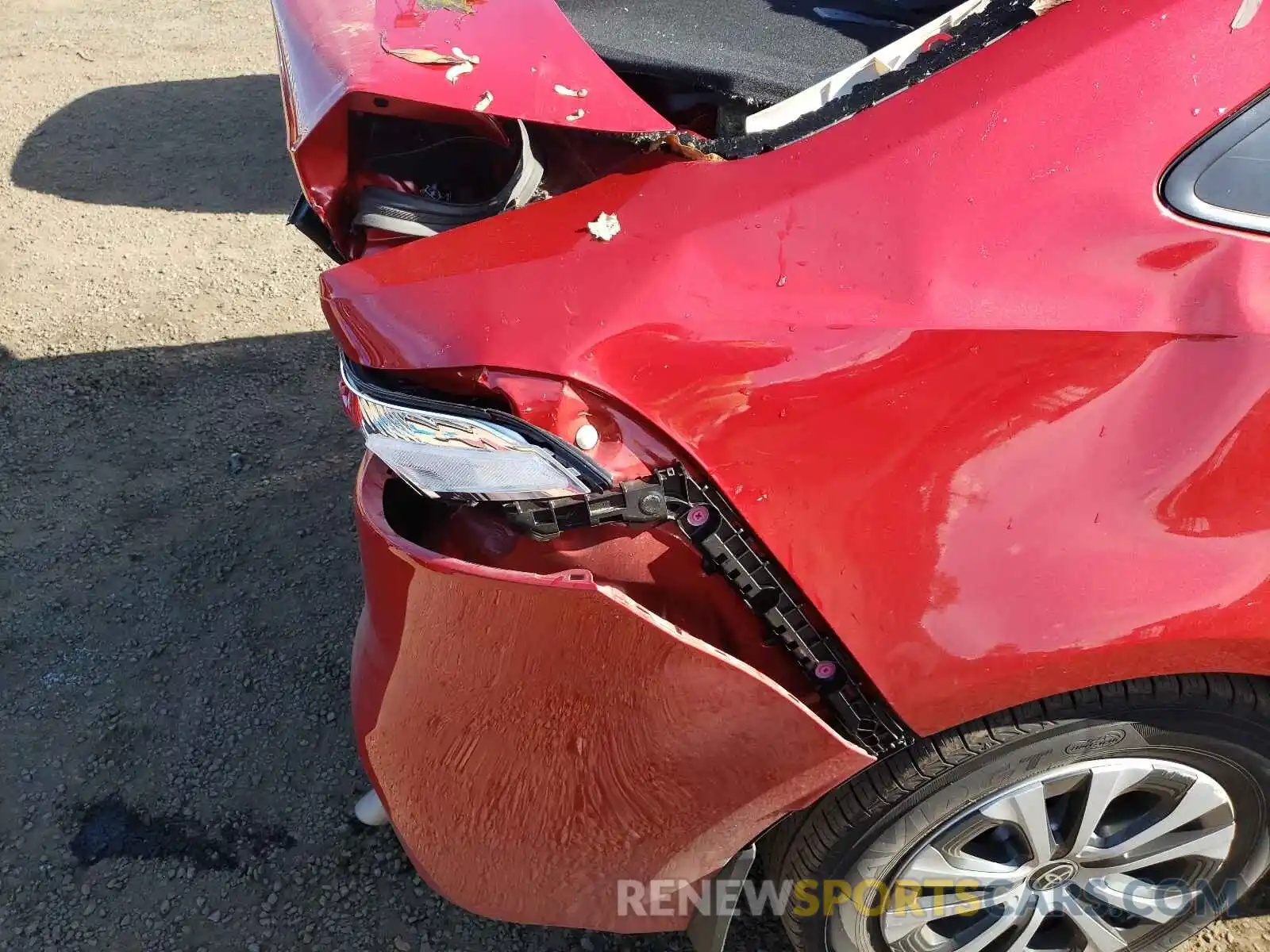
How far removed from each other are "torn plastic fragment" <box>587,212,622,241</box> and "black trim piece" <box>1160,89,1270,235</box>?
28.2 inches

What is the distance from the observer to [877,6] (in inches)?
77.4

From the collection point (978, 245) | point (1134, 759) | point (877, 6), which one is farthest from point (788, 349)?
point (877, 6)

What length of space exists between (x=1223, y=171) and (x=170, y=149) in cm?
515

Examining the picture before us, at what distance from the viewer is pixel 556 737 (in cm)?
147

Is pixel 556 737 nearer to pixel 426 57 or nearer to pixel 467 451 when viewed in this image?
pixel 467 451

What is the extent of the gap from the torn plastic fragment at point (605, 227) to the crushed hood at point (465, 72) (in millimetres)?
120

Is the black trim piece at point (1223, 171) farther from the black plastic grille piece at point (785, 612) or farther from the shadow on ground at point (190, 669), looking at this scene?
the shadow on ground at point (190, 669)

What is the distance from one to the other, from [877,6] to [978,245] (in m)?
0.99

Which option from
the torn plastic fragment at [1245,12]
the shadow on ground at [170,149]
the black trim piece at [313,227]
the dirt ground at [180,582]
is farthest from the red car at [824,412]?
the shadow on ground at [170,149]

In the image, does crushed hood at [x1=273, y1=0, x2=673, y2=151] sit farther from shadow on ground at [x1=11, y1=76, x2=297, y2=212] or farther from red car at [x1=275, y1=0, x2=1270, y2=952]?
shadow on ground at [x1=11, y1=76, x2=297, y2=212]

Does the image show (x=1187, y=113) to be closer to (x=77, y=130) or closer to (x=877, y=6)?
(x=877, y=6)

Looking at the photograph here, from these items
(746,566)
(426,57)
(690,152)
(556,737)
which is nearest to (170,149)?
(426,57)

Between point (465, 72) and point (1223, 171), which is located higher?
point (1223, 171)

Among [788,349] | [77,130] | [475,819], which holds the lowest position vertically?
[77,130]
